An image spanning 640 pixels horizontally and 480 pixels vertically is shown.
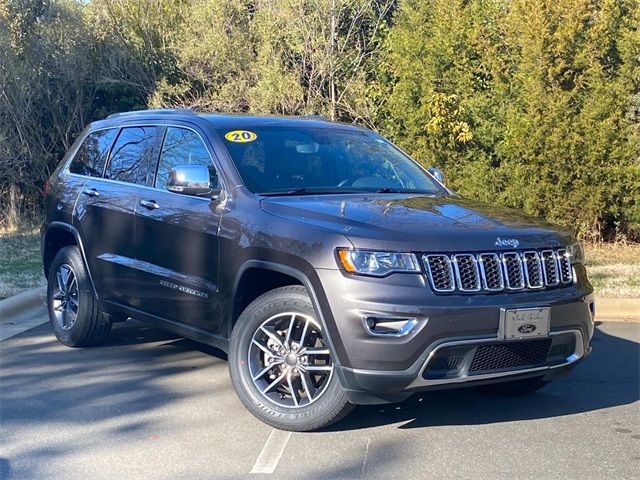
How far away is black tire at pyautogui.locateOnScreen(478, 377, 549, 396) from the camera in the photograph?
552 centimetres

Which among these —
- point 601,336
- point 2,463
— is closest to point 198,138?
point 2,463

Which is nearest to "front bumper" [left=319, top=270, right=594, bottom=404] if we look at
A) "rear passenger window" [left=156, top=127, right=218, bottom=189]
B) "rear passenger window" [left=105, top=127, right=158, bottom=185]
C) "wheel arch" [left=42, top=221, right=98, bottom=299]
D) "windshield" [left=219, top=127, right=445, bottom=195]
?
"windshield" [left=219, top=127, right=445, bottom=195]

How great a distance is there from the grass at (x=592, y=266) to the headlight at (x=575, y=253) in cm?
356

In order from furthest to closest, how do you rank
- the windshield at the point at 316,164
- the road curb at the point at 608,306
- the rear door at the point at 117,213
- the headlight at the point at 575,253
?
the road curb at the point at 608,306 < the rear door at the point at 117,213 < the windshield at the point at 316,164 < the headlight at the point at 575,253

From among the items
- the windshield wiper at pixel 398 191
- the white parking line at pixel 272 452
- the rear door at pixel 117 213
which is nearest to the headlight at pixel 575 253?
the windshield wiper at pixel 398 191

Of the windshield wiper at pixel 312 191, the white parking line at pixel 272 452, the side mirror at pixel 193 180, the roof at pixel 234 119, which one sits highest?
the roof at pixel 234 119

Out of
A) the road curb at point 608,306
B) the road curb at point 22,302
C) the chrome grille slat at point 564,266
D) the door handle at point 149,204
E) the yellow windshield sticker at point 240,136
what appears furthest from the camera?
the road curb at point 608,306

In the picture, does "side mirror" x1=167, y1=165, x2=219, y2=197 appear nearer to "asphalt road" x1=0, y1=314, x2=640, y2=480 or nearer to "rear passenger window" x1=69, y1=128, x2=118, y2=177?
"asphalt road" x1=0, y1=314, x2=640, y2=480

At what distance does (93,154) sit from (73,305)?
1246 mm

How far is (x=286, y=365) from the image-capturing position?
191 inches

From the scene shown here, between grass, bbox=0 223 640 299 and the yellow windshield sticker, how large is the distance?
13.3 ft

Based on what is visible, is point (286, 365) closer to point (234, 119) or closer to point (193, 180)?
point (193, 180)

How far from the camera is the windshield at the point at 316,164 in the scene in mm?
5480

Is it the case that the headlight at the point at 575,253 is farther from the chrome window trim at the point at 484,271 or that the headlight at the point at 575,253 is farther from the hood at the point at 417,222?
the chrome window trim at the point at 484,271
